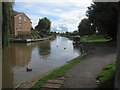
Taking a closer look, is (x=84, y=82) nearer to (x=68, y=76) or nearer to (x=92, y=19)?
(x=68, y=76)

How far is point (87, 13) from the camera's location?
99.6 feet

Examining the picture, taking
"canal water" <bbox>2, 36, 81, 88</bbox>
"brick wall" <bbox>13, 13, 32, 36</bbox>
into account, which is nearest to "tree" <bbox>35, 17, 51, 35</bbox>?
"brick wall" <bbox>13, 13, 32, 36</bbox>

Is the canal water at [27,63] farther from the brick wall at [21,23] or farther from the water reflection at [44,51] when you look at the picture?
the brick wall at [21,23]

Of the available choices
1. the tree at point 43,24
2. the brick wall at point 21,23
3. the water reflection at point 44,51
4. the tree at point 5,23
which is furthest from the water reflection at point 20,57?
the tree at point 43,24

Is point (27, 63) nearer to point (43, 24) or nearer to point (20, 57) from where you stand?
point (20, 57)

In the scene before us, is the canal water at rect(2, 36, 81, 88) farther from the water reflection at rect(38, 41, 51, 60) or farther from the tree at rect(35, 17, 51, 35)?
the tree at rect(35, 17, 51, 35)

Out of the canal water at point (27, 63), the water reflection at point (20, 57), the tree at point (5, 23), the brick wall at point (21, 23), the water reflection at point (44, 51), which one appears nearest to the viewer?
the canal water at point (27, 63)

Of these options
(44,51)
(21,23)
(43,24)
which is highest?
(43,24)

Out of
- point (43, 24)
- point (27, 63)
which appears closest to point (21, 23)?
point (43, 24)

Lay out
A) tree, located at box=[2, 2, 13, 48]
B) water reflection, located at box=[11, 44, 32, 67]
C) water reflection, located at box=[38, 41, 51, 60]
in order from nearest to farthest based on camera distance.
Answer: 1. water reflection, located at box=[11, 44, 32, 67]
2. tree, located at box=[2, 2, 13, 48]
3. water reflection, located at box=[38, 41, 51, 60]

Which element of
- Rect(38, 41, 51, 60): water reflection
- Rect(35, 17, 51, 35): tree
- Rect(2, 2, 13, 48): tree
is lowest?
Rect(38, 41, 51, 60): water reflection

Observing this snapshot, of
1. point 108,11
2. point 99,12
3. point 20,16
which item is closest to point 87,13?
point 99,12

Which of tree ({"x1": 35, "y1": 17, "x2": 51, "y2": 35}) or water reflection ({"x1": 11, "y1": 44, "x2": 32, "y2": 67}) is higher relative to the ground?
tree ({"x1": 35, "y1": 17, "x2": 51, "y2": 35})

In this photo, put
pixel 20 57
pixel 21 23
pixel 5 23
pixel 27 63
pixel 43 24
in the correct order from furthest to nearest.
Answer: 1. pixel 43 24
2. pixel 21 23
3. pixel 20 57
4. pixel 5 23
5. pixel 27 63
